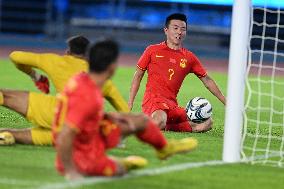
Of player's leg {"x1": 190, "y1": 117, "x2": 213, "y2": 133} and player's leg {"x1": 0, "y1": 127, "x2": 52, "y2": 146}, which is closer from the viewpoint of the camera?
player's leg {"x1": 0, "y1": 127, "x2": 52, "y2": 146}

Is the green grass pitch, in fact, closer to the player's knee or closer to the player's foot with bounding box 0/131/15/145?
the player's foot with bounding box 0/131/15/145

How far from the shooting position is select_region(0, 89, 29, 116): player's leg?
9.02 meters

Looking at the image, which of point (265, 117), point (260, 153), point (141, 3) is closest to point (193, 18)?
point (141, 3)

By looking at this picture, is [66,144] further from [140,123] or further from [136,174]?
[136,174]

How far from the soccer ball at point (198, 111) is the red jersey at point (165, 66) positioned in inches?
11.5

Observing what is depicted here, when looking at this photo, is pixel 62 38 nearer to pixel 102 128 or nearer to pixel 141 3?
pixel 141 3

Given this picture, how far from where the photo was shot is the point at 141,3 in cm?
3225

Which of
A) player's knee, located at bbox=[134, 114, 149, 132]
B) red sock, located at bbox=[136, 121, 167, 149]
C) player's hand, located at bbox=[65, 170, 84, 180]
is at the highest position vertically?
player's knee, located at bbox=[134, 114, 149, 132]

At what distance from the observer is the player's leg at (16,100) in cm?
902

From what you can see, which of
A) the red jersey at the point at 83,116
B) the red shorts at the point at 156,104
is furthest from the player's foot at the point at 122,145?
the red shorts at the point at 156,104

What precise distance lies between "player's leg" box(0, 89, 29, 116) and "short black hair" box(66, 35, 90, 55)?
1.95ft

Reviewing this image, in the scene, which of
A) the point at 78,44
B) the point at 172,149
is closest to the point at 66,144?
the point at 172,149

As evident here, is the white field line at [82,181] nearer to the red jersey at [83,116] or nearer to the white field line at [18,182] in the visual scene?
the white field line at [18,182]

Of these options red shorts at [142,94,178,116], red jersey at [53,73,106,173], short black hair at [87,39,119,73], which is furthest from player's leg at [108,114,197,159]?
red shorts at [142,94,178,116]
